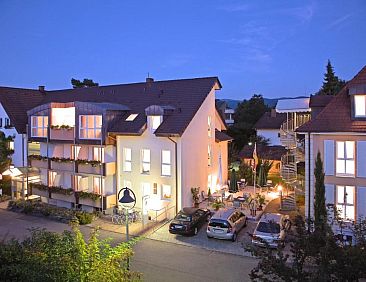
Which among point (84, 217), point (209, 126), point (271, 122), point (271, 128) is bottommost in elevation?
point (84, 217)

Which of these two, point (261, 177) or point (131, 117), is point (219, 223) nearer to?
point (131, 117)

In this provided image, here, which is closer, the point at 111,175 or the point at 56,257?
the point at 56,257

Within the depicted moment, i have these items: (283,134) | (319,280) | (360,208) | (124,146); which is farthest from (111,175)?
(319,280)

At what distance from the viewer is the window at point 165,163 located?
2347 centimetres

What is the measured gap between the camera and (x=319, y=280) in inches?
318

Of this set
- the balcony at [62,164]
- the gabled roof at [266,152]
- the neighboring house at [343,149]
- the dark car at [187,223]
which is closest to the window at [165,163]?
the dark car at [187,223]

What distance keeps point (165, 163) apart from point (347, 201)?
37.0 ft

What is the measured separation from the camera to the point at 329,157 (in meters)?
18.0

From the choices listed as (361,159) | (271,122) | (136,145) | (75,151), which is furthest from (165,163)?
(271,122)

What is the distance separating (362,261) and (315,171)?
10095mm

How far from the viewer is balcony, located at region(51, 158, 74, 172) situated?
87.2 ft

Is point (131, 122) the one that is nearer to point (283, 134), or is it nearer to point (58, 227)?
point (58, 227)

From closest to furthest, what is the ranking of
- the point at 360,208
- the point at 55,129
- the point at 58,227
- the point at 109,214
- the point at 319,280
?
the point at 319,280, the point at 360,208, the point at 58,227, the point at 109,214, the point at 55,129

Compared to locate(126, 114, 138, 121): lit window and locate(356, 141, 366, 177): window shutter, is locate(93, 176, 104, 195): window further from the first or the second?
locate(356, 141, 366, 177): window shutter
